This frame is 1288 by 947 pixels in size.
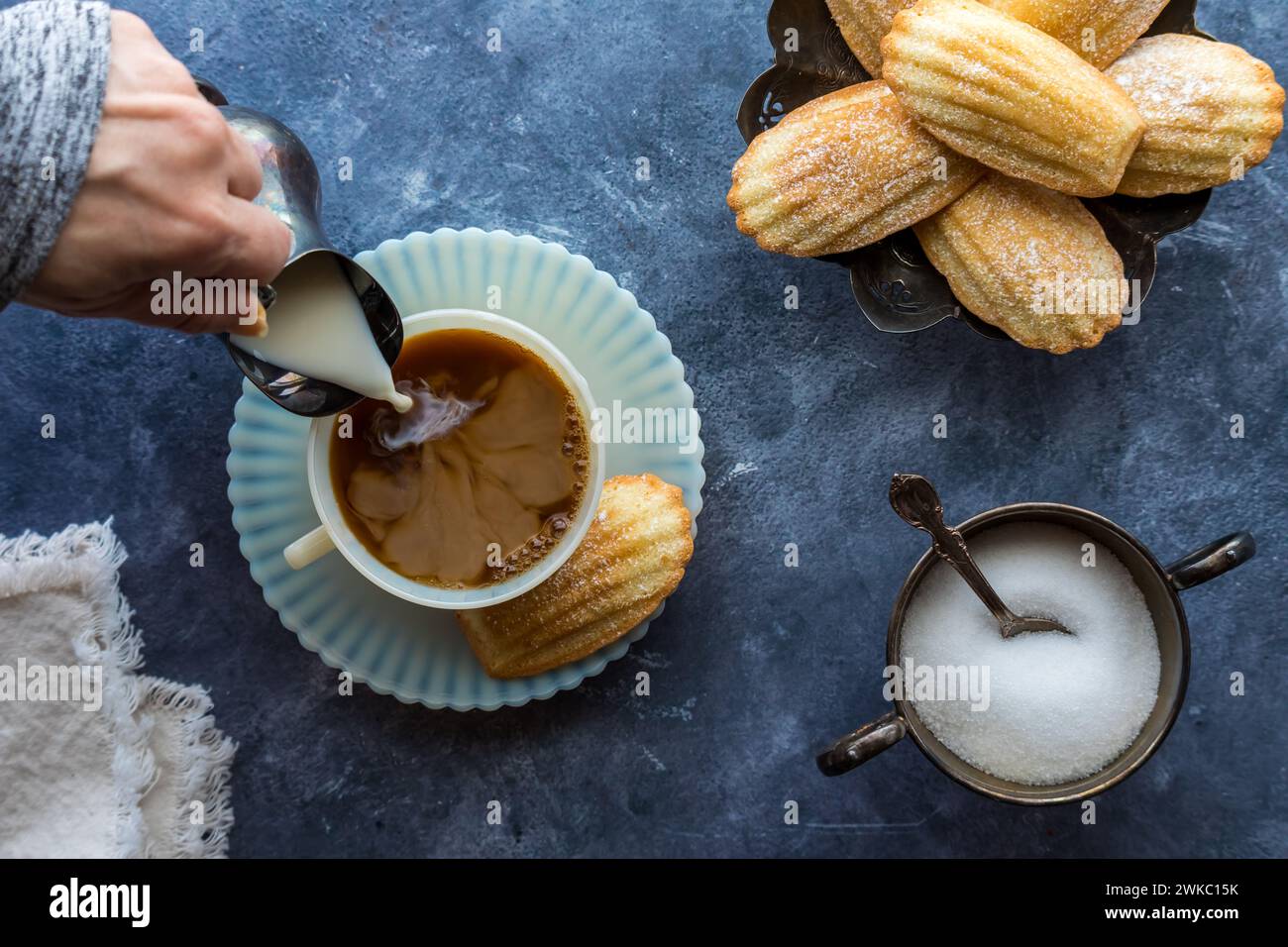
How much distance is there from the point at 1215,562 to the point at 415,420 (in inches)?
31.1

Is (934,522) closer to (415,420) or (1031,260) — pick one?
(1031,260)

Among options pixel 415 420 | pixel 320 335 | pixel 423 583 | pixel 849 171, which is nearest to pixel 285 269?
pixel 320 335

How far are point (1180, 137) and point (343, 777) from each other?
3.64ft

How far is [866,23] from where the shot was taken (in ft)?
3.49

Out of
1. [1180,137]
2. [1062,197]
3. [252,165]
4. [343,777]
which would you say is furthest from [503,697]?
[1180,137]

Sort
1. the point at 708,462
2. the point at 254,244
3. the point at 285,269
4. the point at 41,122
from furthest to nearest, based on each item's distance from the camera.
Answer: the point at 708,462 → the point at 285,269 → the point at 254,244 → the point at 41,122

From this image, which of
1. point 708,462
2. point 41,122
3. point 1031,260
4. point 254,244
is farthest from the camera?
point 708,462

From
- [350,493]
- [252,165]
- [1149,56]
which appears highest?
[1149,56]

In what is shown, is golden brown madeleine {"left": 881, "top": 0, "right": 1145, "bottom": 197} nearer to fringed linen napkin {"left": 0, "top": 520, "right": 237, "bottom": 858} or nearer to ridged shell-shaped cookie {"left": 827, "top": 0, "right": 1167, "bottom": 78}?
ridged shell-shaped cookie {"left": 827, "top": 0, "right": 1167, "bottom": 78}

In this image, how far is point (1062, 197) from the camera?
1074 millimetres

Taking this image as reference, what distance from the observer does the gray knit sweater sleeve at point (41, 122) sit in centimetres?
68

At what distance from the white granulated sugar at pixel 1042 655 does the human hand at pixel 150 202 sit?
29.6 inches

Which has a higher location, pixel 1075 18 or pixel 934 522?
pixel 1075 18

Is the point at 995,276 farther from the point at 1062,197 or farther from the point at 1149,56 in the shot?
the point at 1149,56
